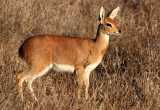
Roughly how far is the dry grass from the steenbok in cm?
24

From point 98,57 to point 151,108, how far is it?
1540 mm

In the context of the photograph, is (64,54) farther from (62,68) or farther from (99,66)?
(99,66)

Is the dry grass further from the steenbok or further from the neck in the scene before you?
the neck

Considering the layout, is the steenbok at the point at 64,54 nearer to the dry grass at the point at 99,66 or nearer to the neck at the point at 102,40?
the neck at the point at 102,40

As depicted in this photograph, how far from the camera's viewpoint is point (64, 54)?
614 cm

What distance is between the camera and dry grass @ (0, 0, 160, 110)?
203 inches

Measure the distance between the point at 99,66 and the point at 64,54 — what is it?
1.17 metres

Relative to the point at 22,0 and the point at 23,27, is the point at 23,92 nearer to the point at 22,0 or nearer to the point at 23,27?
the point at 23,27

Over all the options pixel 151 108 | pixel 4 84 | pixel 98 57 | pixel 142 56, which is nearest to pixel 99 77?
pixel 98 57

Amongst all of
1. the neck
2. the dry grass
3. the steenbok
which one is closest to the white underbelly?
the steenbok

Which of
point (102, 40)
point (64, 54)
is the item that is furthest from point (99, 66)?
point (64, 54)

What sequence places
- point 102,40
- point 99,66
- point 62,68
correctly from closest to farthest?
point 62,68
point 102,40
point 99,66

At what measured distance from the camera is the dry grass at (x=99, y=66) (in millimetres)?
5145

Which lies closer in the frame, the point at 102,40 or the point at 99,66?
the point at 102,40
